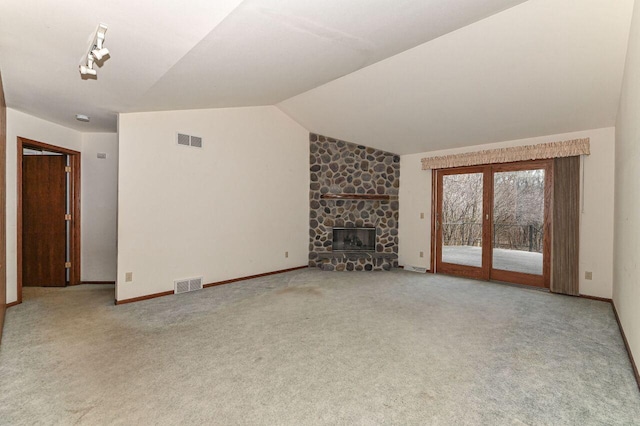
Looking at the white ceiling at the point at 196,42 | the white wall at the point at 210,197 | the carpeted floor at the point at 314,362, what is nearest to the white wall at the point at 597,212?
the carpeted floor at the point at 314,362

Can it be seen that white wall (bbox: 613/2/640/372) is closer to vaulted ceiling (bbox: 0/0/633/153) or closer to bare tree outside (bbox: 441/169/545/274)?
vaulted ceiling (bbox: 0/0/633/153)

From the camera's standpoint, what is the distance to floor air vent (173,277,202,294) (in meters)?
4.26

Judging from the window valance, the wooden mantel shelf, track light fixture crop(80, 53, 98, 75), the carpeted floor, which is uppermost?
track light fixture crop(80, 53, 98, 75)

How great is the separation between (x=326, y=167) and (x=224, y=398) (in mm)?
4745

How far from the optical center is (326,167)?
6148 millimetres

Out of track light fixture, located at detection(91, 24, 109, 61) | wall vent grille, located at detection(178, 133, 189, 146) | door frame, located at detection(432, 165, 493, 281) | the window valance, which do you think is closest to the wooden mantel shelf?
the window valance

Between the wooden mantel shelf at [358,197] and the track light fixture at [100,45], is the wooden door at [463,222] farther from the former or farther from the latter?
the track light fixture at [100,45]

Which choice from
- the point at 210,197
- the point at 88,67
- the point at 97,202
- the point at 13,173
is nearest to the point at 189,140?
the point at 210,197

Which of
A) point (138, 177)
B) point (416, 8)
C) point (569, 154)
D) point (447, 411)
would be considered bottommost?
point (447, 411)

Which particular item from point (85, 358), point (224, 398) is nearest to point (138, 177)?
point (85, 358)

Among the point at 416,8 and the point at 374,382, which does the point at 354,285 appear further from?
the point at 416,8

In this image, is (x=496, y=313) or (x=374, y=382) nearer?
(x=374, y=382)

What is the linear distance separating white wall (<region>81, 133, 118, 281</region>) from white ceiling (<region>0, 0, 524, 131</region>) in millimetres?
1217

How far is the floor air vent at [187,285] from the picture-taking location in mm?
4258
